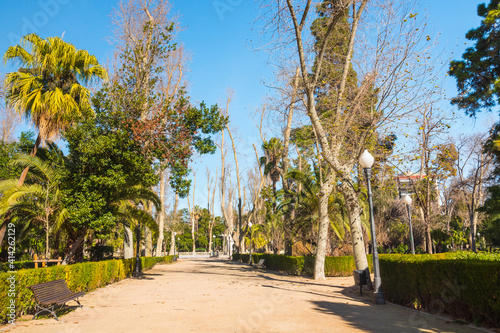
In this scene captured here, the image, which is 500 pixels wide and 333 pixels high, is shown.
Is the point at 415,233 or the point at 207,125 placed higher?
the point at 207,125

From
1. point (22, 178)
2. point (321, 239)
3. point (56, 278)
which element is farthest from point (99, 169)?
point (321, 239)

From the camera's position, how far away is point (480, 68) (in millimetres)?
18203

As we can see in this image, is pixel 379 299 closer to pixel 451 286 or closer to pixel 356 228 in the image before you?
pixel 451 286

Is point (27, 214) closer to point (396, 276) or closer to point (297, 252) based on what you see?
point (396, 276)

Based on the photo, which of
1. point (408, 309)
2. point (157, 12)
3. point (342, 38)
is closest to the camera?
point (408, 309)

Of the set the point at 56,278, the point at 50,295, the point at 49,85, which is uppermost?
the point at 49,85

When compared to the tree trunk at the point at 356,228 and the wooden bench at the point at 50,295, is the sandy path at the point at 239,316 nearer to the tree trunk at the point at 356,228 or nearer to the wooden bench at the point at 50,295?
the wooden bench at the point at 50,295

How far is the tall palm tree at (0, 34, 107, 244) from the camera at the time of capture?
12117 mm

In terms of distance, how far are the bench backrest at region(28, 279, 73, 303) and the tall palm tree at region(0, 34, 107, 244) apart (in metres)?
6.26

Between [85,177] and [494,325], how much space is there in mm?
12952

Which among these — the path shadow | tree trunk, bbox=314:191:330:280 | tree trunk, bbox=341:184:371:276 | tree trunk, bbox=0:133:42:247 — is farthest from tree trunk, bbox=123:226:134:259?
the path shadow

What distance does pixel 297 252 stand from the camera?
26.4m

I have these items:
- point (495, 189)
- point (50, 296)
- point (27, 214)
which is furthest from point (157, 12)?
point (495, 189)

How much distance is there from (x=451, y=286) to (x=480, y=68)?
631 inches
